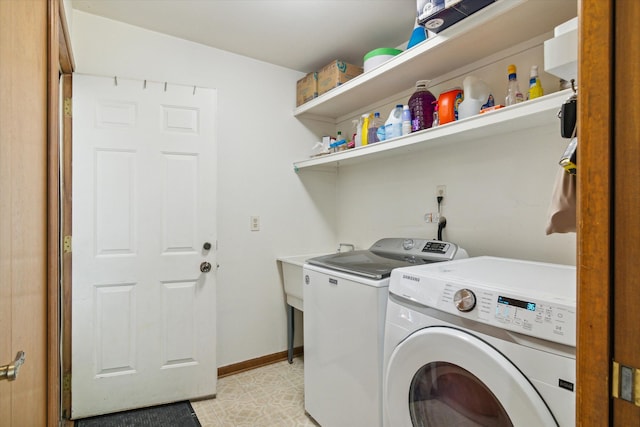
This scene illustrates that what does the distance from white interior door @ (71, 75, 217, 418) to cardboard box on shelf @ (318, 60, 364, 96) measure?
80 cm

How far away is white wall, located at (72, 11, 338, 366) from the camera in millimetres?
2326

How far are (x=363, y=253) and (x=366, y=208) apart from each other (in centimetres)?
61


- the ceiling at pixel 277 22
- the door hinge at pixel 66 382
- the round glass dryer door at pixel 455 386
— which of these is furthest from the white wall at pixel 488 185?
the door hinge at pixel 66 382

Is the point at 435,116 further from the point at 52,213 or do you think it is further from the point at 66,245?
the point at 66,245

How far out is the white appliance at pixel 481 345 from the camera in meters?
0.83

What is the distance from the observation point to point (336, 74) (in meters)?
2.32

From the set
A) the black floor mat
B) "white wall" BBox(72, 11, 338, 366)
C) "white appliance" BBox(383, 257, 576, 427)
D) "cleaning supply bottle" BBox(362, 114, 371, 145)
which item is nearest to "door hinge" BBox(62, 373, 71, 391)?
the black floor mat

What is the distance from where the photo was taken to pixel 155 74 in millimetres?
2225

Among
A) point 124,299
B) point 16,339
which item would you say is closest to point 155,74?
point 124,299

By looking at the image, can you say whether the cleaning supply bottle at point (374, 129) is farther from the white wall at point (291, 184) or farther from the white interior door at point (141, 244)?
the white interior door at point (141, 244)

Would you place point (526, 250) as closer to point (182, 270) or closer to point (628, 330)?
point (628, 330)

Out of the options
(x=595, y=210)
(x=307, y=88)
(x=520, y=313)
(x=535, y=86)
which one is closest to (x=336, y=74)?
(x=307, y=88)

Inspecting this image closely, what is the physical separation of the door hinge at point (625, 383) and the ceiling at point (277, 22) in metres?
1.96

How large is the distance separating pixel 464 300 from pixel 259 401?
1.63 metres
